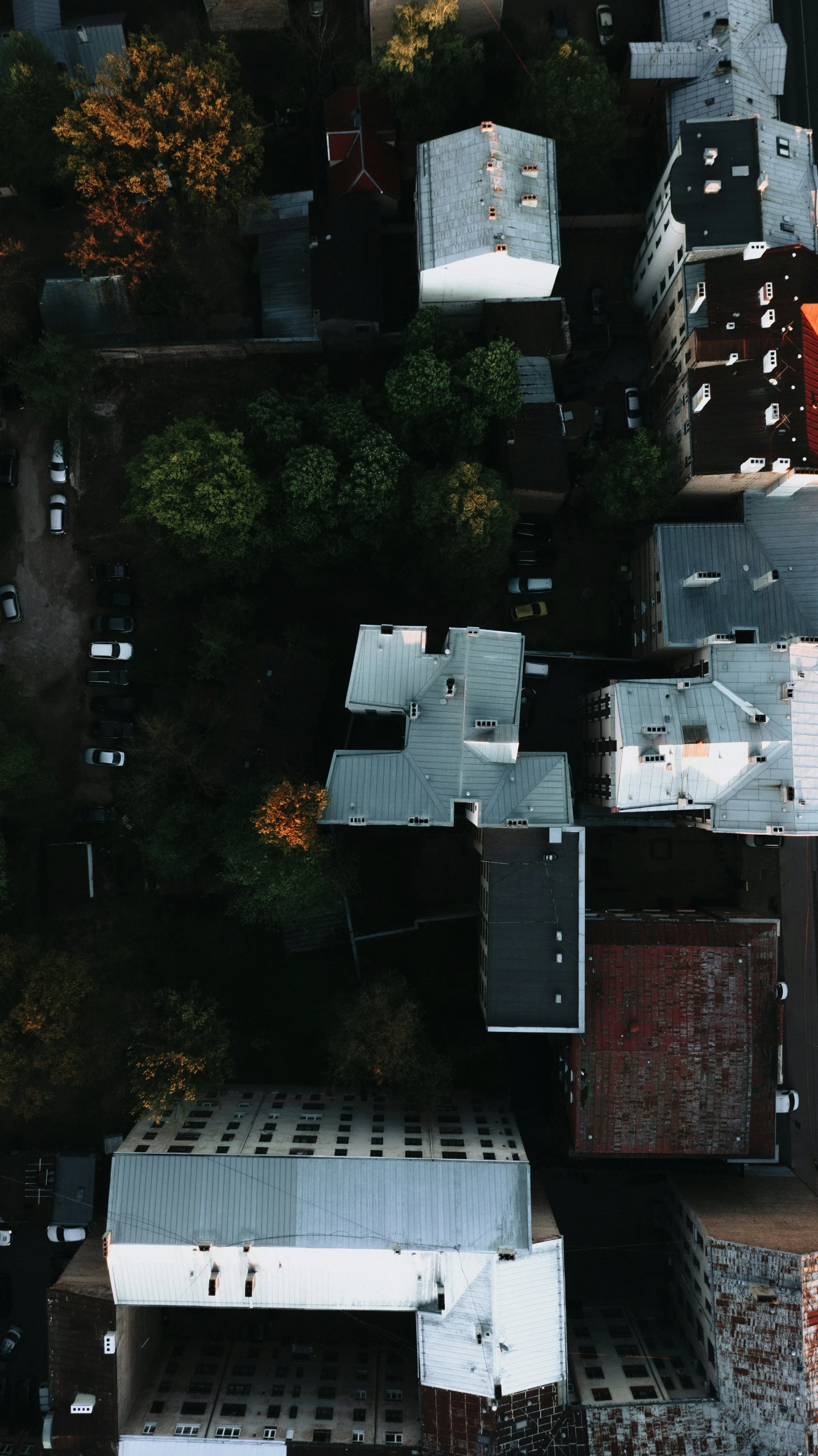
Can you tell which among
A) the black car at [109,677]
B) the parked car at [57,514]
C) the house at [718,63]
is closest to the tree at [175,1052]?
the black car at [109,677]

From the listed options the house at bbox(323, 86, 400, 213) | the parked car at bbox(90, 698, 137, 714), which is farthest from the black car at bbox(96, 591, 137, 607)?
Answer: the house at bbox(323, 86, 400, 213)

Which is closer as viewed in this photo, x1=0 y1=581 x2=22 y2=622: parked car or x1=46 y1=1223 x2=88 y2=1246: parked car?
x1=46 y1=1223 x2=88 y2=1246: parked car

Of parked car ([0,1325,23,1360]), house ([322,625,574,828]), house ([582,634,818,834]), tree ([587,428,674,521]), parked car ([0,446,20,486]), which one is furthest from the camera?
parked car ([0,446,20,486])

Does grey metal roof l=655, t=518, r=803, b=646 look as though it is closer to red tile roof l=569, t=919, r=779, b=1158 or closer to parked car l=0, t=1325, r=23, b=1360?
red tile roof l=569, t=919, r=779, b=1158

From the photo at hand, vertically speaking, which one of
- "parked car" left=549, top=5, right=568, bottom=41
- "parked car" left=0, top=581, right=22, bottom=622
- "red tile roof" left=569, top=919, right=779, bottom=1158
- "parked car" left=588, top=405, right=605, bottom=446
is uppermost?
"parked car" left=549, top=5, right=568, bottom=41

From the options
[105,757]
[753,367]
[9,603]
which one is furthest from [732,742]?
[9,603]

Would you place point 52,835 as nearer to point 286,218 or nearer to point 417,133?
point 286,218

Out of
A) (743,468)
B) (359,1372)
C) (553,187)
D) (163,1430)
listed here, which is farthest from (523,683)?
(163,1430)
